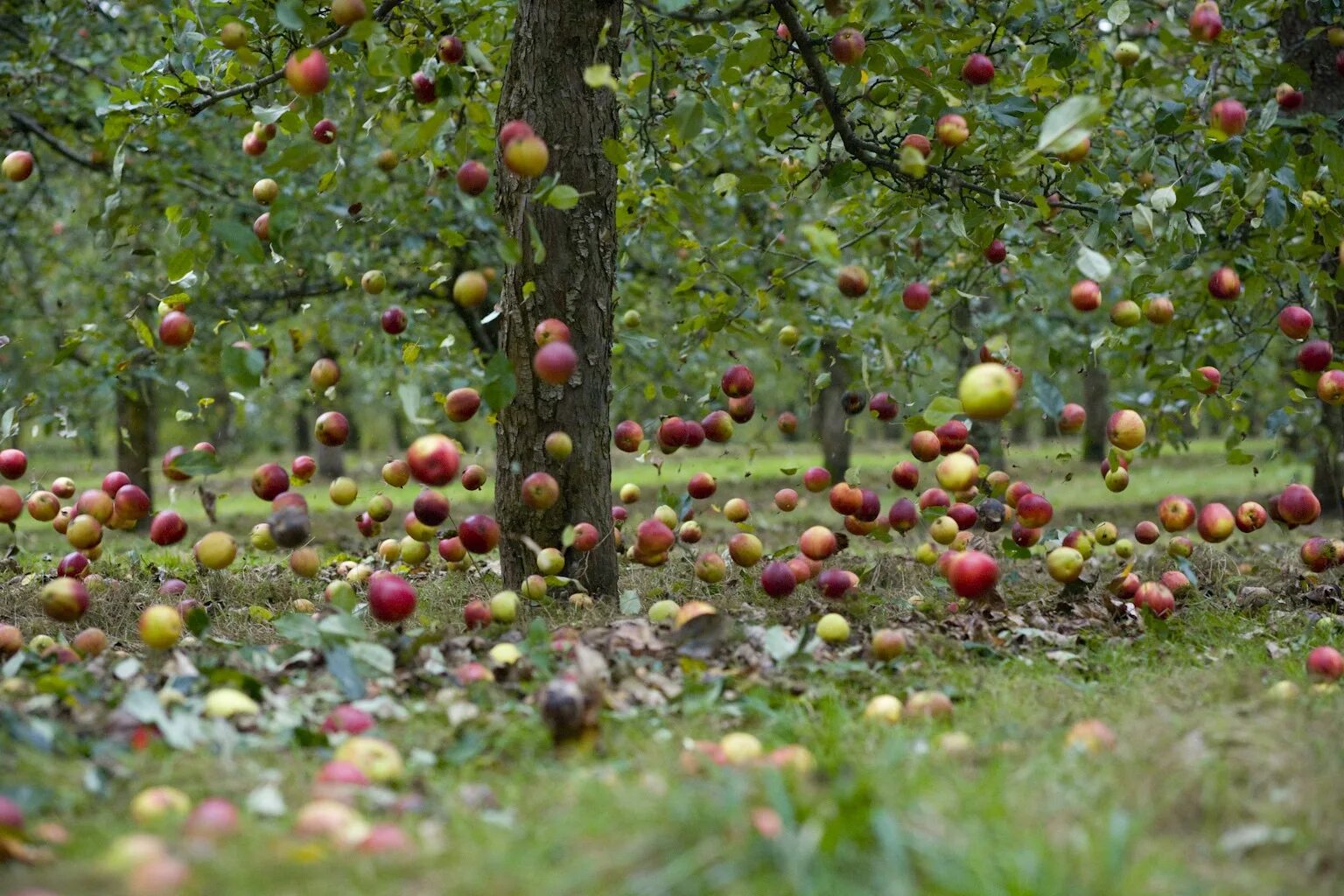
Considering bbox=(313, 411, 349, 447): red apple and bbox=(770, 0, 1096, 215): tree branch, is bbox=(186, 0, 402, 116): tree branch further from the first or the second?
bbox=(770, 0, 1096, 215): tree branch

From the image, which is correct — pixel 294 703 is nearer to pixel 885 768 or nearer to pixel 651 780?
pixel 651 780

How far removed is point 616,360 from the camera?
320 inches

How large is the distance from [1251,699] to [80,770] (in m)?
2.95

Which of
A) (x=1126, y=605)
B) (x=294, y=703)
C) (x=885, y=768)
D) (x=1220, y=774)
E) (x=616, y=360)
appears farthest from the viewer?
(x=616, y=360)

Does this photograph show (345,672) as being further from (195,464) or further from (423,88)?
(423,88)

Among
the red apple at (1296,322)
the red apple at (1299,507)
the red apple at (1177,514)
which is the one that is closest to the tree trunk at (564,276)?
the red apple at (1177,514)

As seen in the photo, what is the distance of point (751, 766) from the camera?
2117 mm

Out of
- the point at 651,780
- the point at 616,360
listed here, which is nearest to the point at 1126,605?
the point at 651,780

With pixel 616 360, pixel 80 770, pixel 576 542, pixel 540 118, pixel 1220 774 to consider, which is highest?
pixel 540 118

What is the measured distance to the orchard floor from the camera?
1745 millimetres

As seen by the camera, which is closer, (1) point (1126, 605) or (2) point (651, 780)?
(2) point (651, 780)

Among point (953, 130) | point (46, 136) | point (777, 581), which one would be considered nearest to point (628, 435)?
point (777, 581)

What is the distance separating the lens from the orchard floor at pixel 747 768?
→ 1745mm

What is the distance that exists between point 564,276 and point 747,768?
233cm
